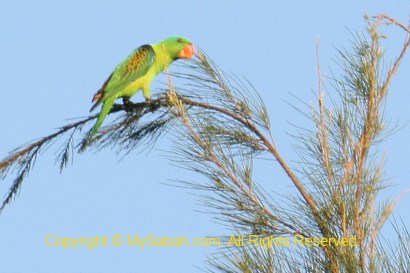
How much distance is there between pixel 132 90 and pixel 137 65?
0.72 ft

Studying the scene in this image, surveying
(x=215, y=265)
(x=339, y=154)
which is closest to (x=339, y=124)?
(x=339, y=154)

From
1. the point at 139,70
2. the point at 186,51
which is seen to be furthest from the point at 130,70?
the point at 186,51

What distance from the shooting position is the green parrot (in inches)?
165

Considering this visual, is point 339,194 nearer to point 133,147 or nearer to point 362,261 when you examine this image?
point 362,261

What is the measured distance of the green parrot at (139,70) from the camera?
4.20m

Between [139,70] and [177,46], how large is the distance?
1.53ft

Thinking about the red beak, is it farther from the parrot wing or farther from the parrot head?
the parrot wing

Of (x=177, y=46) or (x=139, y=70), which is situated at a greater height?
(x=177, y=46)

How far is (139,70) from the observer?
15.2 feet

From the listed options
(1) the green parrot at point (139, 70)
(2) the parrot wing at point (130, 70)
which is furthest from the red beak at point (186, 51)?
(2) the parrot wing at point (130, 70)

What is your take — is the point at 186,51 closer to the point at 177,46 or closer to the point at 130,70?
the point at 177,46

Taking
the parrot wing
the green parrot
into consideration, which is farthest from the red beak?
the parrot wing

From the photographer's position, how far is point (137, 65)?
4648 mm

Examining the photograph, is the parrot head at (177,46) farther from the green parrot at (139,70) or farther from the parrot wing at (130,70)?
the parrot wing at (130,70)
